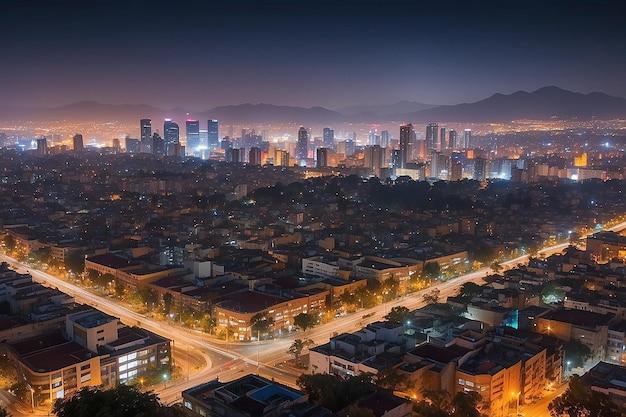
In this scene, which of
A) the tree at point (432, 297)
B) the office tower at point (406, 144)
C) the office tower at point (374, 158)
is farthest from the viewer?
the office tower at point (374, 158)

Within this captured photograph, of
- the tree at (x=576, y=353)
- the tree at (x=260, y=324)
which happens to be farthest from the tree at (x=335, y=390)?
the tree at (x=576, y=353)

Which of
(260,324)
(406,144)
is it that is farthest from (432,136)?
(260,324)

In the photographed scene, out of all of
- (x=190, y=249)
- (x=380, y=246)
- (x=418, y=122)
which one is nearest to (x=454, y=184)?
(x=380, y=246)

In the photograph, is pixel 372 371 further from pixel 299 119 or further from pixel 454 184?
pixel 299 119

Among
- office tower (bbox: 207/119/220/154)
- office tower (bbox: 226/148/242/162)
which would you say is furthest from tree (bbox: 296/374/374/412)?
office tower (bbox: 207/119/220/154)

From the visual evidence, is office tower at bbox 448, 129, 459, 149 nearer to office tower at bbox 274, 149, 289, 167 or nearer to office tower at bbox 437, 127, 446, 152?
office tower at bbox 437, 127, 446, 152

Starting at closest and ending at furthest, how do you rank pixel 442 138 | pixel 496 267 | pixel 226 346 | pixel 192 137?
pixel 226 346 < pixel 496 267 < pixel 442 138 < pixel 192 137

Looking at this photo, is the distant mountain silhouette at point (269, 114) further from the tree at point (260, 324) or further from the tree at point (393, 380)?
the tree at point (393, 380)

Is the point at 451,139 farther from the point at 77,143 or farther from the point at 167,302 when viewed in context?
the point at 167,302
